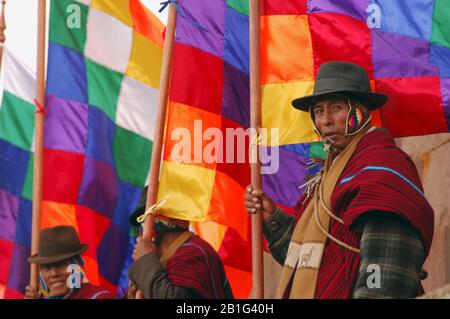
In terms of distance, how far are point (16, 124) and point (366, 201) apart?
765cm

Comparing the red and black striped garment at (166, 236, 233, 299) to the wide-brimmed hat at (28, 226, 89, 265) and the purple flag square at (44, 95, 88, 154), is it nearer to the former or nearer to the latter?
the wide-brimmed hat at (28, 226, 89, 265)

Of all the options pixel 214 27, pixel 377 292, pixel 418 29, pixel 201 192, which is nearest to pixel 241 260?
pixel 201 192

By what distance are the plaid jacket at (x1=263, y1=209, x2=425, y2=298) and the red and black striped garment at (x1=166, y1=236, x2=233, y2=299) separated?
6.48 feet

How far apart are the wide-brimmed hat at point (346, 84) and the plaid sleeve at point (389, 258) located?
88 centimetres

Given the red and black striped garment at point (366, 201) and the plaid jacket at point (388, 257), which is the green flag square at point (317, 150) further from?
the plaid jacket at point (388, 257)

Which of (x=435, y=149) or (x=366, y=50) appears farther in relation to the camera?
(x=435, y=149)

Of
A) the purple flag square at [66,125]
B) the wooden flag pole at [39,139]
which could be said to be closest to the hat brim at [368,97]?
the wooden flag pole at [39,139]

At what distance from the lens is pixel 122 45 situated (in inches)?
497

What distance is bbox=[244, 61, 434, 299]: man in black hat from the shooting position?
6.50 m

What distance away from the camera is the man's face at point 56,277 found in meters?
9.56

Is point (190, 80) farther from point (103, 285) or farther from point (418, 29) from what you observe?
point (103, 285)

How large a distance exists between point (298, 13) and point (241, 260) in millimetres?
2013

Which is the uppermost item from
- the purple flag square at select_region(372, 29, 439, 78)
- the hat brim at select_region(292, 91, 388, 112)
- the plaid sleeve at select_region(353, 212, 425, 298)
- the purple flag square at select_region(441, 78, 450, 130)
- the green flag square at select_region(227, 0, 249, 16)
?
the green flag square at select_region(227, 0, 249, 16)

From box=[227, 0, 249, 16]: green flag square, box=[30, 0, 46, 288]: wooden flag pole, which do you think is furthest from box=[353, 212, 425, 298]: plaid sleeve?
box=[30, 0, 46, 288]: wooden flag pole
